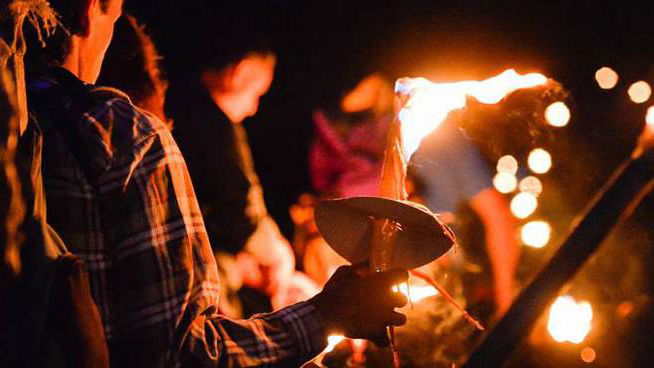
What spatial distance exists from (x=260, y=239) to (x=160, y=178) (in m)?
3.12

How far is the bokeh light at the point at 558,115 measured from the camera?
21.6ft

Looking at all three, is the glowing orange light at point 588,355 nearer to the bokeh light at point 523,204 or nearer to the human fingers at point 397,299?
the bokeh light at point 523,204

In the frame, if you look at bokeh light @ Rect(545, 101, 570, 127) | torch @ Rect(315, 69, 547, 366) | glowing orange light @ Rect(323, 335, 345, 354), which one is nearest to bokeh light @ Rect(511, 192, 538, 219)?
bokeh light @ Rect(545, 101, 570, 127)

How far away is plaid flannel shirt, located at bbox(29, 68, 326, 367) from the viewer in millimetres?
1477

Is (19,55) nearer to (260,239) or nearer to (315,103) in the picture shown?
(260,239)

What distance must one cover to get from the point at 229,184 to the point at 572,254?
353cm

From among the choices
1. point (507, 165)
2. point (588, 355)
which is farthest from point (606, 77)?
point (588, 355)

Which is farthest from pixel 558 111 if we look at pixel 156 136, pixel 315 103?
pixel 156 136

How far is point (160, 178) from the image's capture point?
155 cm

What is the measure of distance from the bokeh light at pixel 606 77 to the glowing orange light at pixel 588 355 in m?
2.42

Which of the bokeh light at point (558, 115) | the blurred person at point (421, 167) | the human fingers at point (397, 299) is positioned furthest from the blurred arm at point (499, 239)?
the human fingers at point (397, 299)

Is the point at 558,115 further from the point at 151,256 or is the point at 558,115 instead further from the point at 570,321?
the point at 151,256

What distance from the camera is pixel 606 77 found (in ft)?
21.6

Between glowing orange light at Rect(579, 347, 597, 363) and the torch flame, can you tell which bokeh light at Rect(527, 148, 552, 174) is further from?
the torch flame
